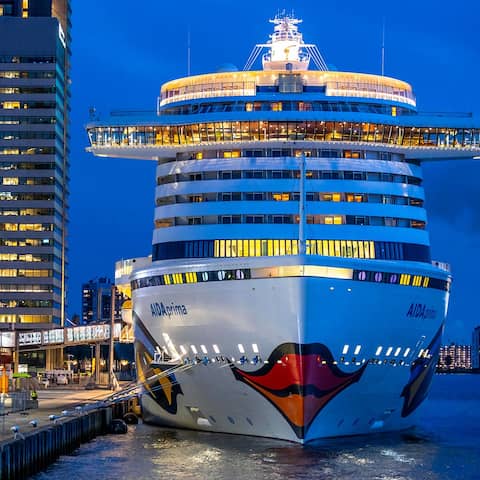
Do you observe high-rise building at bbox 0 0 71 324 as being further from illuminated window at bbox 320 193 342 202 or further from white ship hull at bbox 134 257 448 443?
illuminated window at bbox 320 193 342 202

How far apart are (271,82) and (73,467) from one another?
18609mm

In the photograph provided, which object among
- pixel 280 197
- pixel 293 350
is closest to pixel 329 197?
pixel 280 197

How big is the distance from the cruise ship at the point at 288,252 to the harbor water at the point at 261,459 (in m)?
0.79

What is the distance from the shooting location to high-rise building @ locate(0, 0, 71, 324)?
151 metres

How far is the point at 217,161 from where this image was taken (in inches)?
1933

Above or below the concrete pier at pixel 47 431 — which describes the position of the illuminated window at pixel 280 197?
above

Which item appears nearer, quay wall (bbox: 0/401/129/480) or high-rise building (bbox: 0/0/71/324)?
quay wall (bbox: 0/401/129/480)

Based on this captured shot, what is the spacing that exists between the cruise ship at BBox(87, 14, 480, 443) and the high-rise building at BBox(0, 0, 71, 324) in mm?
100136

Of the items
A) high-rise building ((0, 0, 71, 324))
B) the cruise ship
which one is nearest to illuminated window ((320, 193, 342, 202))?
the cruise ship

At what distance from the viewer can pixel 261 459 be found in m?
42.7

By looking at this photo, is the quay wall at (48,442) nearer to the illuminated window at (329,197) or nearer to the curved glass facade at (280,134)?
the curved glass facade at (280,134)

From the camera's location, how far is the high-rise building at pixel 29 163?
497 feet

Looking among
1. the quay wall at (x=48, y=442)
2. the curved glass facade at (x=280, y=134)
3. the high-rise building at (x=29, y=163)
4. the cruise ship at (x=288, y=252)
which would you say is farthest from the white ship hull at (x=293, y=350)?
the high-rise building at (x=29, y=163)

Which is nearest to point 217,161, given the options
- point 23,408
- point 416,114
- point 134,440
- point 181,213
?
point 181,213
